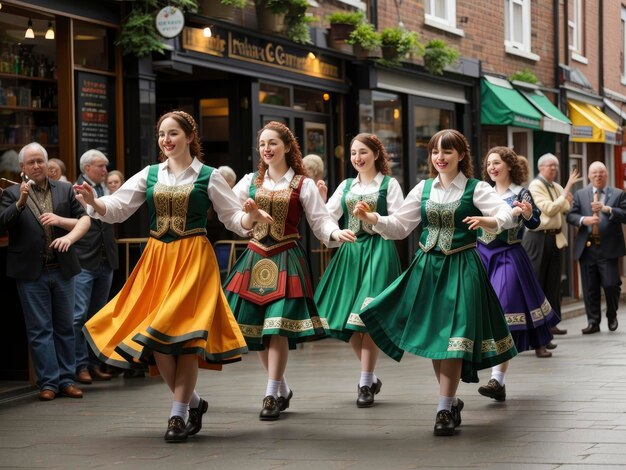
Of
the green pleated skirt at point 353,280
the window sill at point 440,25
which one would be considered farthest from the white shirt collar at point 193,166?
the window sill at point 440,25

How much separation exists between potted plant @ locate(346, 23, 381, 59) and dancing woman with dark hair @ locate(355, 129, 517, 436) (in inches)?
328

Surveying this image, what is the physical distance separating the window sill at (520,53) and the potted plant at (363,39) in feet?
21.5

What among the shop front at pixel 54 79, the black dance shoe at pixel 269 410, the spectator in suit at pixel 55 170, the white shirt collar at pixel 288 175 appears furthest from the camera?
the shop front at pixel 54 79

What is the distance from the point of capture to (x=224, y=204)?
8.49 m

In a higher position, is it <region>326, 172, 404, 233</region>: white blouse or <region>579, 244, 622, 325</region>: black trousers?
<region>326, 172, 404, 233</region>: white blouse

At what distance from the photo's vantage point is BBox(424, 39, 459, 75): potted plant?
1920 centimetres

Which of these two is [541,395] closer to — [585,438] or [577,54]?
[585,438]

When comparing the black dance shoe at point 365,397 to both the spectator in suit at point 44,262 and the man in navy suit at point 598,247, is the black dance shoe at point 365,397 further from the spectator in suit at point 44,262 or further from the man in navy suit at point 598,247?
the man in navy suit at point 598,247

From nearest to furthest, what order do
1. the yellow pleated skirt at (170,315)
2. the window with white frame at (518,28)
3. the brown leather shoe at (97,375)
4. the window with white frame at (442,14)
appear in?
the yellow pleated skirt at (170,315)
the brown leather shoe at (97,375)
the window with white frame at (442,14)
the window with white frame at (518,28)

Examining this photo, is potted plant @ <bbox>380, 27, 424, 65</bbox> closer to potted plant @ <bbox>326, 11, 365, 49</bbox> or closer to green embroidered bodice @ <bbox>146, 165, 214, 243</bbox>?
potted plant @ <bbox>326, 11, 365, 49</bbox>

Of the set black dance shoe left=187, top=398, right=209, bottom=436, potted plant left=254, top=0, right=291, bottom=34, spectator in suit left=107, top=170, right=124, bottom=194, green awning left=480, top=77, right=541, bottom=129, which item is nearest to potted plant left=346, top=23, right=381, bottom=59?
potted plant left=254, top=0, right=291, bottom=34

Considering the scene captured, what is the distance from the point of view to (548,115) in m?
23.2

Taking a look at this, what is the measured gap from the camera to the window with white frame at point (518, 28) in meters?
23.6

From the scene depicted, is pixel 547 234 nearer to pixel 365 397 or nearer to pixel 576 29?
pixel 365 397
